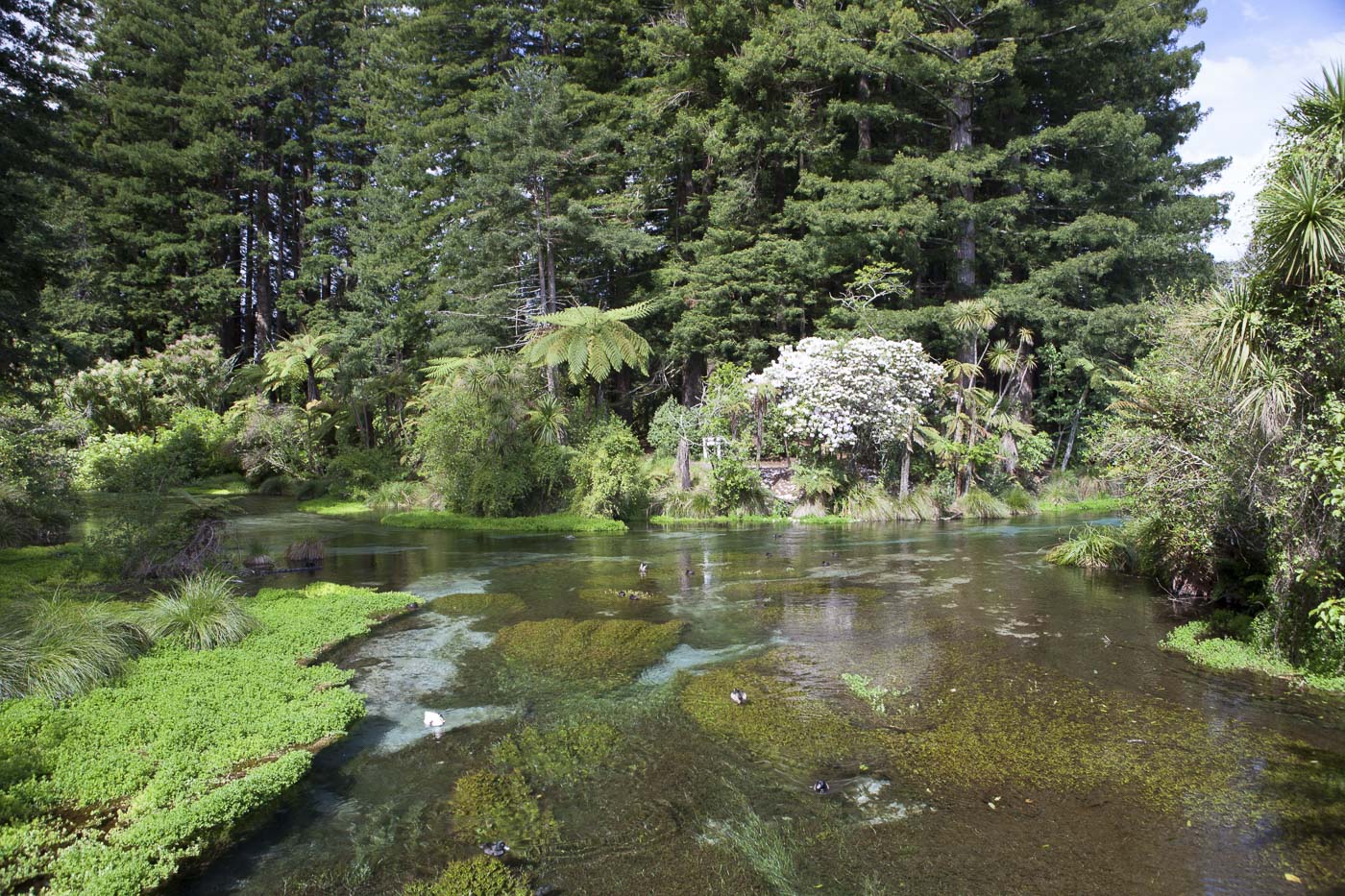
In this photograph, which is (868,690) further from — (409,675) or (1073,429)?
(1073,429)

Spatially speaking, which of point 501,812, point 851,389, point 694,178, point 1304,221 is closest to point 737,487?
point 851,389

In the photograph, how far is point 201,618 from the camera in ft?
27.8

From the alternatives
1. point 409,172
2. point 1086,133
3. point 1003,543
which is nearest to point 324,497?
point 409,172

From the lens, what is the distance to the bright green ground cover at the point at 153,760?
15.0 feet

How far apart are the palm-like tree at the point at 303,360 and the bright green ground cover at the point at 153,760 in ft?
85.4

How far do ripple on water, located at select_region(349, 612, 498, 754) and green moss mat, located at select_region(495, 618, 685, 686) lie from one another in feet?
2.00

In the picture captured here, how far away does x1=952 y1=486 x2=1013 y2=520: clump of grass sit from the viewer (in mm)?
23656

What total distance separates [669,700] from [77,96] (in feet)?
54.2

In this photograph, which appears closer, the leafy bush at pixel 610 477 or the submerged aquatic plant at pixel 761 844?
the submerged aquatic plant at pixel 761 844

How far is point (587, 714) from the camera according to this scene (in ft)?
24.3

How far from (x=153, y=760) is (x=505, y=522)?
16.1 metres

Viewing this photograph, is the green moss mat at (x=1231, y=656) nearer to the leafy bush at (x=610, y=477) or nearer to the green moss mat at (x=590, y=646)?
the green moss mat at (x=590, y=646)

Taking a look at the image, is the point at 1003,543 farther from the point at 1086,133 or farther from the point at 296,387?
the point at 296,387

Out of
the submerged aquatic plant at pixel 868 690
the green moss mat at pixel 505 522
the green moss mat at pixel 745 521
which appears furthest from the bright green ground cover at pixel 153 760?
the green moss mat at pixel 745 521
